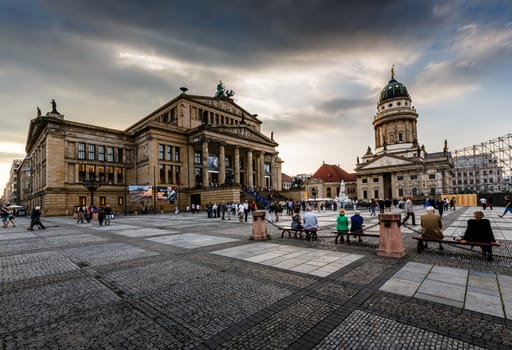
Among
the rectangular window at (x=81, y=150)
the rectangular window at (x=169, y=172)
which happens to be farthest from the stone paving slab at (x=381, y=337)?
the rectangular window at (x=81, y=150)

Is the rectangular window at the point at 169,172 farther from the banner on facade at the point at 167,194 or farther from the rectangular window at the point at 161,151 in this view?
the banner on facade at the point at 167,194

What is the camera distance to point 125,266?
7.18 metres

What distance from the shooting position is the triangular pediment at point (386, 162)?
70.1 metres

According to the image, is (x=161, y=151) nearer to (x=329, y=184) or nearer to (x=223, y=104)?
(x=223, y=104)

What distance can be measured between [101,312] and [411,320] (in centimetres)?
486

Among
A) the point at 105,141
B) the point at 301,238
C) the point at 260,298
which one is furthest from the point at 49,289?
the point at 105,141

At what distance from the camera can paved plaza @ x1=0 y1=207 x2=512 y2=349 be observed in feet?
11.0

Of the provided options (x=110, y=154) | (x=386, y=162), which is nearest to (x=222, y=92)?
(x=110, y=154)

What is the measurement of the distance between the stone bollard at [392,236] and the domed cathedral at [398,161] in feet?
221

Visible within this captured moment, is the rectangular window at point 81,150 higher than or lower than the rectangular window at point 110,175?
higher

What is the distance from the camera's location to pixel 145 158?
42.0 metres

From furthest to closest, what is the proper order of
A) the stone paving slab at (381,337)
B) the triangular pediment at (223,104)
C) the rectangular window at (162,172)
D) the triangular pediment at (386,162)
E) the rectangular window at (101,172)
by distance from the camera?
the triangular pediment at (386,162) → the triangular pediment at (223,104) → the rectangular window at (162,172) → the rectangular window at (101,172) → the stone paving slab at (381,337)

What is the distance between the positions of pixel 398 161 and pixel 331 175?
81.1 feet

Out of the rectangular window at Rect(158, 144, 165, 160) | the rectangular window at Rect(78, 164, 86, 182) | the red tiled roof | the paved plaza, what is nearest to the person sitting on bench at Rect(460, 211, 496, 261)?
the paved plaza
